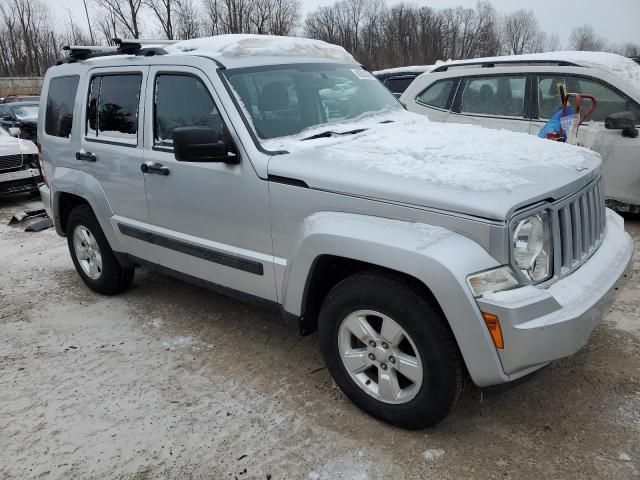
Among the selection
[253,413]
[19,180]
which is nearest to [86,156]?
[253,413]

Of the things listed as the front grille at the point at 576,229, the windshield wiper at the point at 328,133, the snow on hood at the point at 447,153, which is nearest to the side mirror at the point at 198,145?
the snow on hood at the point at 447,153

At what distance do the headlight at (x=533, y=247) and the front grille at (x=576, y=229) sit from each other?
1.6 inches

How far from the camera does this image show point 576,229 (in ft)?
8.67

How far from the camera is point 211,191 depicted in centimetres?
330

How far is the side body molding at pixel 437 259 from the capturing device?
2.25 metres

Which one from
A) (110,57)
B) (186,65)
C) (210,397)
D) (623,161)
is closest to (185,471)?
(210,397)

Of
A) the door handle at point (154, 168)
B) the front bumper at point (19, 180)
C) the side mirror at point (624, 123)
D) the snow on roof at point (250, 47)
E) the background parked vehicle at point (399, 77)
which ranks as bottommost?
the front bumper at point (19, 180)

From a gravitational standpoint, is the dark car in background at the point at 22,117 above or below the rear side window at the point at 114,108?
below

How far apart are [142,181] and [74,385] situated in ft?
4.69

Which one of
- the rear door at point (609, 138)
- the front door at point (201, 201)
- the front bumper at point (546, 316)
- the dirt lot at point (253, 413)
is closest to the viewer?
the front bumper at point (546, 316)

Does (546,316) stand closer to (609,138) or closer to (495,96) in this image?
(609,138)

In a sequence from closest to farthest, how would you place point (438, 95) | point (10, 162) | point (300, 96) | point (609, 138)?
point (300, 96) < point (609, 138) < point (438, 95) < point (10, 162)

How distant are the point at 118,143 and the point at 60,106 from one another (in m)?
1.14

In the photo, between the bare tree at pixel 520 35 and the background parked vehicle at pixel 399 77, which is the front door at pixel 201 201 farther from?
the bare tree at pixel 520 35
